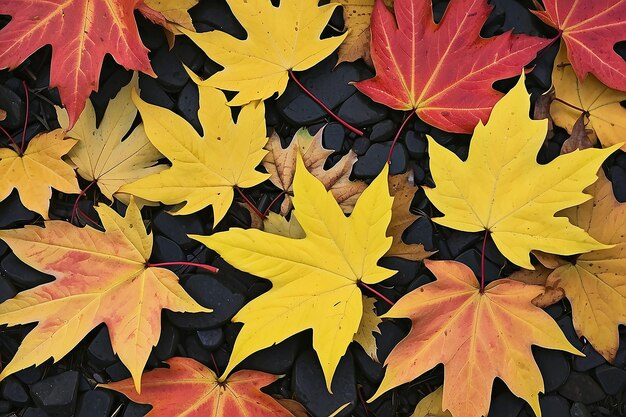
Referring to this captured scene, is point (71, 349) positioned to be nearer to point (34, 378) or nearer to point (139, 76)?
point (34, 378)

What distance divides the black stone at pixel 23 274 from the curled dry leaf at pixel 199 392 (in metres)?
0.20

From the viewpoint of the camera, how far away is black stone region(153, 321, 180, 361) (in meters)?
0.95

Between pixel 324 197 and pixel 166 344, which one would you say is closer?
pixel 324 197

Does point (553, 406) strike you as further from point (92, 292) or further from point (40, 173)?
point (40, 173)

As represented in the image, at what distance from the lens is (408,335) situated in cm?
89

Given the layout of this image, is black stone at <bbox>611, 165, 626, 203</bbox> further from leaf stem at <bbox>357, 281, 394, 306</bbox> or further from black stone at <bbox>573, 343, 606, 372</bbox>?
leaf stem at <bbox>357, 281, 394, 306</bbox>

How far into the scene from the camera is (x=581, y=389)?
0.96 metres

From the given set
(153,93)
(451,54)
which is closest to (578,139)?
(451,54)

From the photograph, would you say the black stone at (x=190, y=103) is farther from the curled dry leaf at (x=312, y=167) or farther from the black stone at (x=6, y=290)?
the black stone at (x=6, y=290)

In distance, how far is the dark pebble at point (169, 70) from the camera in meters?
1.01

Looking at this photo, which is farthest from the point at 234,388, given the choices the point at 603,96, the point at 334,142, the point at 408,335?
the point at 603,96

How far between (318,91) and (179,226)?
31cm

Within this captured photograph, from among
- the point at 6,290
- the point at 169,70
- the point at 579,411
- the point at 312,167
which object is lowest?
the point at 579,411

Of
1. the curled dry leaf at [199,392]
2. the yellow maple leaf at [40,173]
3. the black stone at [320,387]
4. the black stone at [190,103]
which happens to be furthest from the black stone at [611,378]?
the yellow maple leaf at [40,173]
